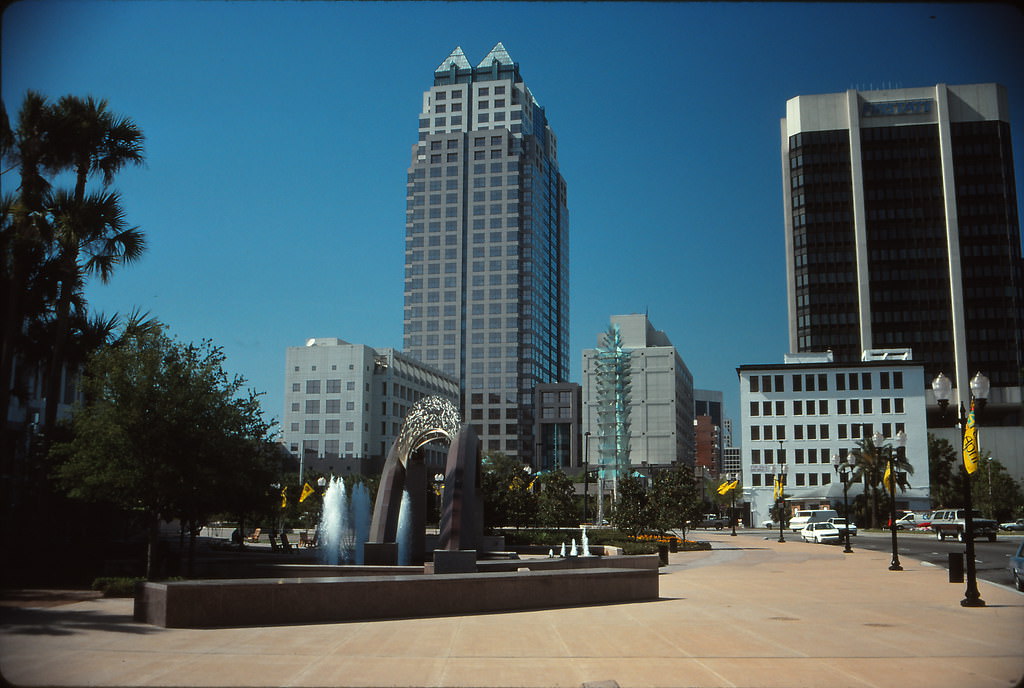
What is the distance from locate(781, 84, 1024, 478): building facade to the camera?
12444 cm

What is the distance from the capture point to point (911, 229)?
128 meters

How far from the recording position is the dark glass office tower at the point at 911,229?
4899 inches

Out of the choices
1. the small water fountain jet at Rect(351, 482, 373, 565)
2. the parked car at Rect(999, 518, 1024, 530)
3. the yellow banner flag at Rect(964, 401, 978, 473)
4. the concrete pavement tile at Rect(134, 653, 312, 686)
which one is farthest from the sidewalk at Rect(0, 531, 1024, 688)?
the parked car at Rect(999, 518, 1024, 530)

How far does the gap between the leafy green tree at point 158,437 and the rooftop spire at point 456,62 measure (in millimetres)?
175714

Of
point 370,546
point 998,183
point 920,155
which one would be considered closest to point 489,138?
point 920,155

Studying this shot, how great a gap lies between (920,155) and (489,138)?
3152 inches

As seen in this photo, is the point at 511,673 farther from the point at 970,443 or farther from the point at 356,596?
the point at 970,443

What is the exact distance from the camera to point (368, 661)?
11.5m

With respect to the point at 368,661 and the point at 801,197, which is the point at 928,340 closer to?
the point at 801,197

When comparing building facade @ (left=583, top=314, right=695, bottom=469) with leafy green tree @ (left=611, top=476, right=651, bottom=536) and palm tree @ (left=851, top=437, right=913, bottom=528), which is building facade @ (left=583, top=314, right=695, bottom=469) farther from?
leafy green tree @ (left=611, top=476, right=651, bottom=536)

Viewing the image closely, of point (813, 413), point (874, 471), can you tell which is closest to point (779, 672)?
point (874, 471)

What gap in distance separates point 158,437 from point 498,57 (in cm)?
18225

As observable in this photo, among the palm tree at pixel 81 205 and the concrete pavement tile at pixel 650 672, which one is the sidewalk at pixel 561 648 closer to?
the concrete pavement tile at pixel 650 672

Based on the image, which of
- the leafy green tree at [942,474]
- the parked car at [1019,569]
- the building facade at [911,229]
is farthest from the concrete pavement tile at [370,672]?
the building facade at [911,229]
